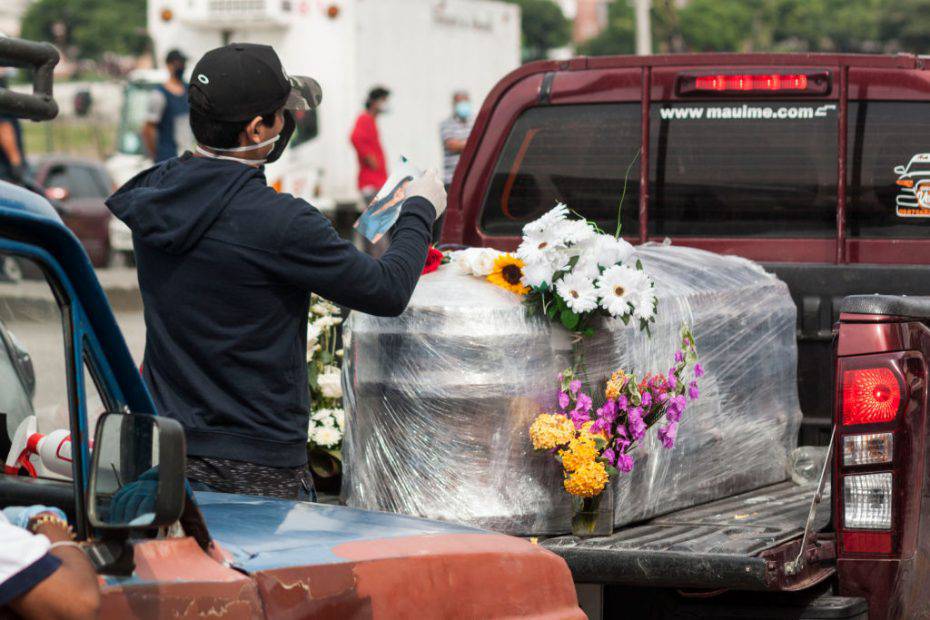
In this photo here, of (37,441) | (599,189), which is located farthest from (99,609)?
(599,189)

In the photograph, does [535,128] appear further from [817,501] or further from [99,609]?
[99,609]

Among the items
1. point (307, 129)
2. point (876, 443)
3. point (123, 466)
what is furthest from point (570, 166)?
point (307, 129)

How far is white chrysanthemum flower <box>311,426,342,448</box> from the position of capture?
4988 millimetres

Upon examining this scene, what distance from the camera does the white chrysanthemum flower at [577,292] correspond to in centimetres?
423

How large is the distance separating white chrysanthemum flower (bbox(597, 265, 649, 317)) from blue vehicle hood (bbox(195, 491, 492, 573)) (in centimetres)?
110

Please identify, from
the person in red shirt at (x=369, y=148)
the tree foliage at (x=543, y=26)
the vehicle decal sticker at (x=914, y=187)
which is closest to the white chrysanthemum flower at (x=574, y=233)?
the vehicle decal sticker at (x=914, y=187)

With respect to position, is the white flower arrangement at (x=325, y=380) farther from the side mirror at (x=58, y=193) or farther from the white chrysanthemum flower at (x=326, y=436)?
the side mirror at (x=58, y=193)

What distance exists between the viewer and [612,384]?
4.34m

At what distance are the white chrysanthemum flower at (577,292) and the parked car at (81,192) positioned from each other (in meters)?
14.9

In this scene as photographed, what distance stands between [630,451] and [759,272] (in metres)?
1.13

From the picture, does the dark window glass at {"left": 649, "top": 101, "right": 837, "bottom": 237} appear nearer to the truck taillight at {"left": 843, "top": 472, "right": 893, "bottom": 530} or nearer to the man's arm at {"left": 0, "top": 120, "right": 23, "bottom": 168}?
the truck taillight at {"left": 843, "top": 472, "right": 893, "bottom": 530}

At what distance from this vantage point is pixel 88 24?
80.7 m

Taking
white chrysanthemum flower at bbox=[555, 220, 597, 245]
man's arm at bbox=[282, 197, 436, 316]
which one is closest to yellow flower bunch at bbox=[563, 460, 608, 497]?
white chrysanthemum flower at bbox=[555, 220, 597, 245]

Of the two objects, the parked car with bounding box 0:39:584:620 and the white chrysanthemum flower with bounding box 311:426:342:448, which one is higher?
the parked car with bounding box 0:39:584:620
